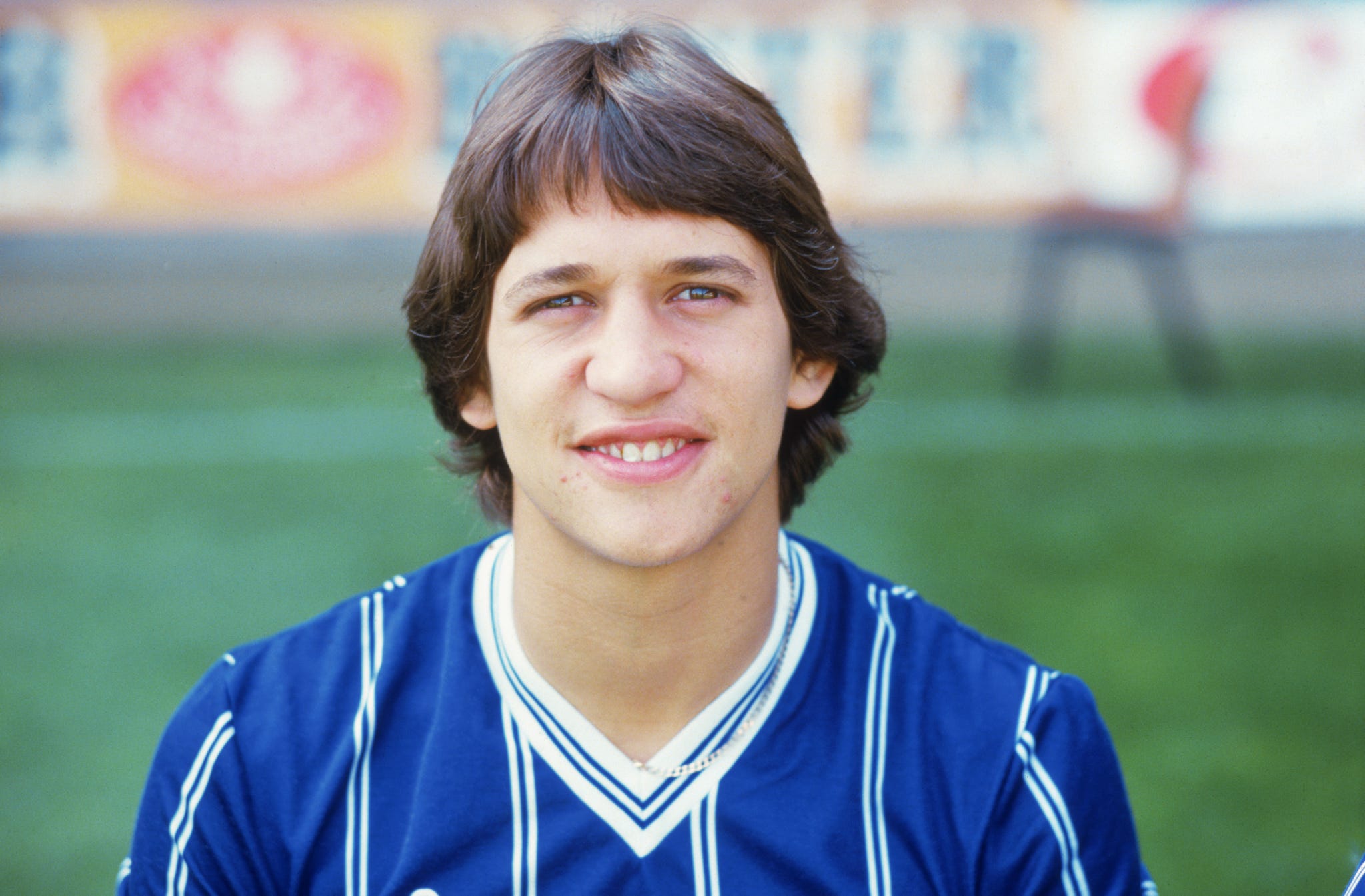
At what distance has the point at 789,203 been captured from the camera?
6.15 ft

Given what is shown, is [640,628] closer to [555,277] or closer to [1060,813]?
[555,277]

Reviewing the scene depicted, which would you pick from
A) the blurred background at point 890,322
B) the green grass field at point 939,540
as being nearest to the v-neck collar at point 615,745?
the green grass field at point 939,540

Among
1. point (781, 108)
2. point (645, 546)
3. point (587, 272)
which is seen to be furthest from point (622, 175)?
point (781, 108)

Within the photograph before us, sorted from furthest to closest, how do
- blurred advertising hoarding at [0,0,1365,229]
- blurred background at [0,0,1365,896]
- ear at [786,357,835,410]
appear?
blurred advertising hoarding at [0,0,1365,229] < blurred background at [0,0,1365,896] < ear at [786,357,835,410]

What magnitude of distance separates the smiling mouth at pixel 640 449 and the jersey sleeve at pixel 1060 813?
59 cm

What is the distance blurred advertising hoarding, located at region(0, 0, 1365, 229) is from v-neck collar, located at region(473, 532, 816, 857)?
7394 millimetres

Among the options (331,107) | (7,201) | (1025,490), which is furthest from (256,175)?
(1025,490)

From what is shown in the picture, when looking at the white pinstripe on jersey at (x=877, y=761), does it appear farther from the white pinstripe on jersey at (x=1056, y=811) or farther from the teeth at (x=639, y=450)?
the teeth at (x=639, y=450)

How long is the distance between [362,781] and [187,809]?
23cm

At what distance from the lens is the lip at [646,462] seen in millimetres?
1719

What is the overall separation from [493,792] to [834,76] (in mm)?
8044

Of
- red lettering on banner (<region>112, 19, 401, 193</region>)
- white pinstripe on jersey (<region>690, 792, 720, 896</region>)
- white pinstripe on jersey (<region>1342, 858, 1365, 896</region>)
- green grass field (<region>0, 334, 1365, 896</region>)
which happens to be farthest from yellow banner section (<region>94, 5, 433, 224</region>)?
white pinstripe on jersey (<region>1342, 858, 1365, 896</region>)

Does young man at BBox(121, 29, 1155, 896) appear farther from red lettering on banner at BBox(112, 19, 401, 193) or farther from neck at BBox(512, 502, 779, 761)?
red lettering on banner at BBox(112, 19, 401, 193)

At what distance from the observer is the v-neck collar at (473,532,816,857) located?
1.82 m
